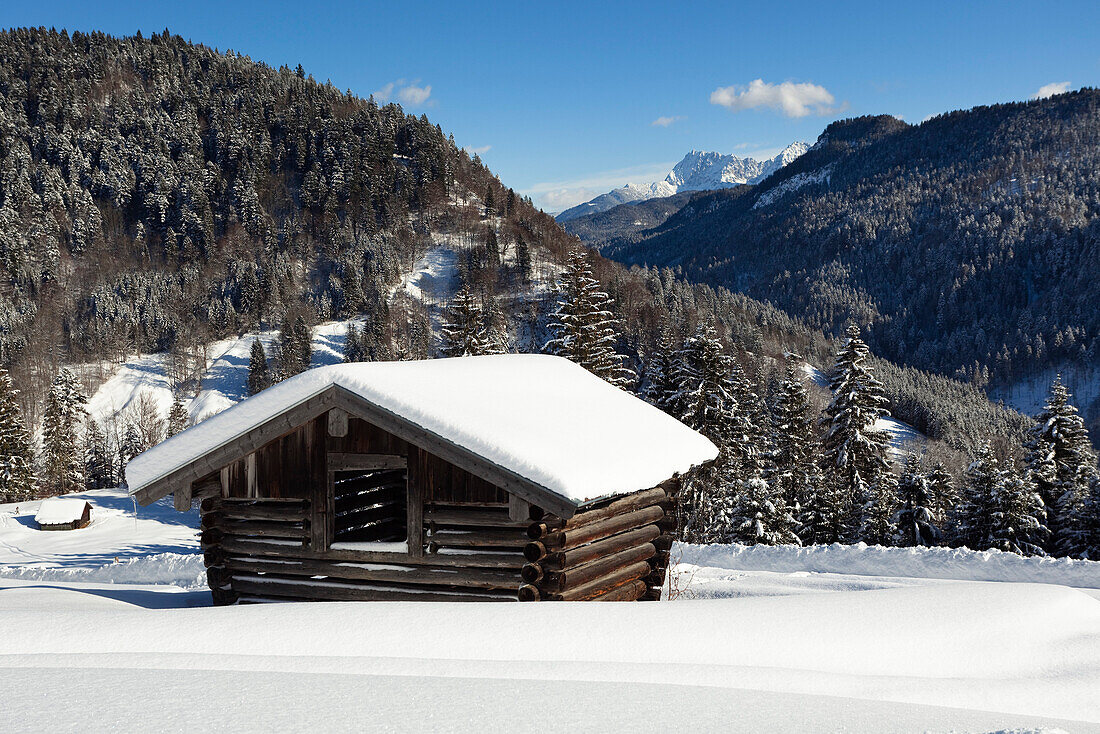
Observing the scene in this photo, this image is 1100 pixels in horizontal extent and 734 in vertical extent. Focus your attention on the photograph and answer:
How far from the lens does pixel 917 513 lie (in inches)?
1256

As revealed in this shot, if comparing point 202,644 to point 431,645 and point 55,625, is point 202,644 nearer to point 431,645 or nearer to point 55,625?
point 55,625

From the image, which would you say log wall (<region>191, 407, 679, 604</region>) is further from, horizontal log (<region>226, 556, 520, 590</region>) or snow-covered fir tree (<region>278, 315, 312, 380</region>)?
snow-covered fir tree (<region>278, 315, 312, 380</region>)

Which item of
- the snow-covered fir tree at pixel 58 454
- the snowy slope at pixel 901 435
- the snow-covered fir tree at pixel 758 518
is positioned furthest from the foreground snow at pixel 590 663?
the snowy slope at pixel 901 435

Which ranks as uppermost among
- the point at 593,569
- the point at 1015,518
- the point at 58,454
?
the point at 593,569

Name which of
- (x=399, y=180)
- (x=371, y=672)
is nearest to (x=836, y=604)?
(x=371, y=672)

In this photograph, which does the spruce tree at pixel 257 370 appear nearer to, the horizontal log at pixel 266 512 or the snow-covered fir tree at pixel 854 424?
the snow-covered fir tree at pixel 854 424

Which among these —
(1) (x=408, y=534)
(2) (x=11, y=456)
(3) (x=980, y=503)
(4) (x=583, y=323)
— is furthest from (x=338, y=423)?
(2) (x=11, y=456)

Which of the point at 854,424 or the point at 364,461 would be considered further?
the point at 854,424

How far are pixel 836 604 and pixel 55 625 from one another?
756 cm

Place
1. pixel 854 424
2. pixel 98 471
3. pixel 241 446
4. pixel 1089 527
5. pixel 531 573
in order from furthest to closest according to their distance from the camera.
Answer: pixel 98 471 → pixel 854 424 → pixel 1089 527 → pixel 241 446 → pixel 531 573

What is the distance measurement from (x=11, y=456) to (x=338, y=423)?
57.1 m

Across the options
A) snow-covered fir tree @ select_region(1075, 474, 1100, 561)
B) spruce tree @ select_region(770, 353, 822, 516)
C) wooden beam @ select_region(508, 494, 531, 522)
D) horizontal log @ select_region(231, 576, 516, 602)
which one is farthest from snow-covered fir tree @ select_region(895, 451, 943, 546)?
wooden beam @ select_region(508, 494, 531, 522)

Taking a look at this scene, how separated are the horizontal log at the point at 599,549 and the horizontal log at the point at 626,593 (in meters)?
0.61

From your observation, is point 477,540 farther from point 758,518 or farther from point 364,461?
point 758,518
